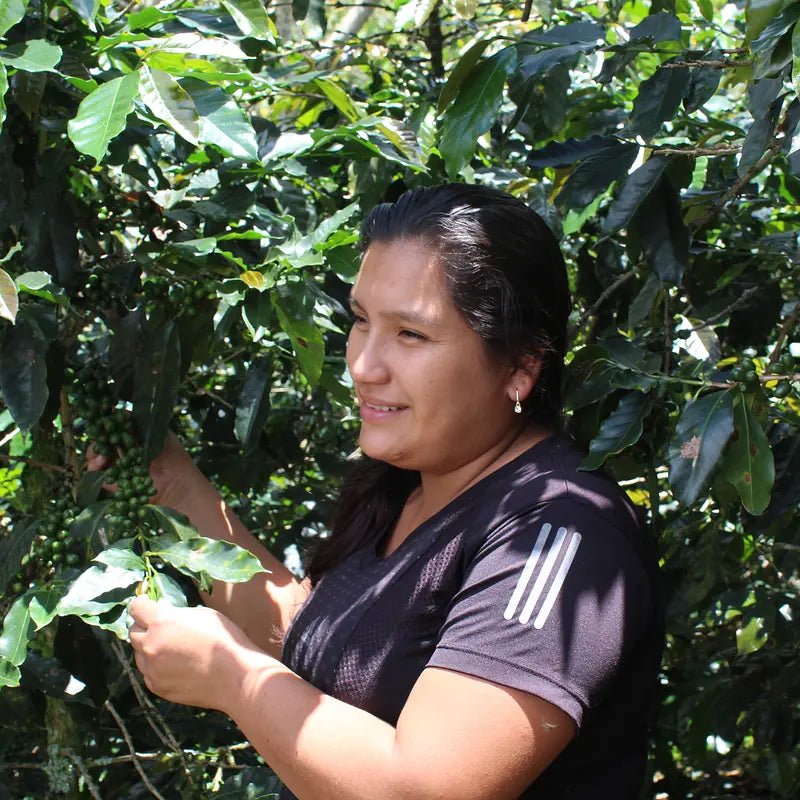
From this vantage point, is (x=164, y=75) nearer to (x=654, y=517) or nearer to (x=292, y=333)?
(x=292, y=333)

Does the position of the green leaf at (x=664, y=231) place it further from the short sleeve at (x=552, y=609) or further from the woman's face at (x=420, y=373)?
the short sleeve at (x=552, y=609)

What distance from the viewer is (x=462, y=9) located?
2.09 metres

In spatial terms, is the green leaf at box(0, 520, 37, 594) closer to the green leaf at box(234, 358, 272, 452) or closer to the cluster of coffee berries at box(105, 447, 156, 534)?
the cluster of coffee berries at box(105, 447, 156, 534)

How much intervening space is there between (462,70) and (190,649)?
1075 mm

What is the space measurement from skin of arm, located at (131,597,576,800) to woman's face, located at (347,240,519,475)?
15.5 inches

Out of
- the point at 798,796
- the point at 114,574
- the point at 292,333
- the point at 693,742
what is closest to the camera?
the point at 114,574

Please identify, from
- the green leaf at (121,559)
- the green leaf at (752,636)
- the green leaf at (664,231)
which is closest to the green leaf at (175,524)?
the green leaf at (121,559)

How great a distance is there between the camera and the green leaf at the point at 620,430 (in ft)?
5.46

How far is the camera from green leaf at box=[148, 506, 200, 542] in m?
1.82

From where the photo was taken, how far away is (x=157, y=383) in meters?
2.05

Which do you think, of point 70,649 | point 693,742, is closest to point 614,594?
point 70,649

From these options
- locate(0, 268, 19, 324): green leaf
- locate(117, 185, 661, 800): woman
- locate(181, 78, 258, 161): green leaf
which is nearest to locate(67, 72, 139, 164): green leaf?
locate(181, 78, 258, 161): green leaf

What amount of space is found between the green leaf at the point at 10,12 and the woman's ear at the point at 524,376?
889mm

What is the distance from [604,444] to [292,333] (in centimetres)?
57
